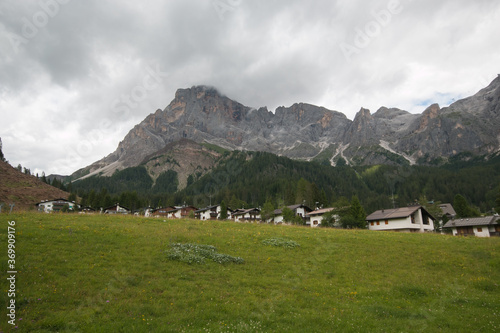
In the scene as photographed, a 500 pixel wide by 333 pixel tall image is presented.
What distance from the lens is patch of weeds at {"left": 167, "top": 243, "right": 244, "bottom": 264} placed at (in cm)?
2023

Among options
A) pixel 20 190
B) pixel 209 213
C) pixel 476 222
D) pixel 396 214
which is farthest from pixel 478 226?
pixel 20 190

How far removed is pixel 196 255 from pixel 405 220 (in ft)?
195

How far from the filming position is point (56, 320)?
11.1m

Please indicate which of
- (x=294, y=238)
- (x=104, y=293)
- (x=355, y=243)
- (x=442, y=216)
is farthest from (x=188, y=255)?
(x=442, y=216)

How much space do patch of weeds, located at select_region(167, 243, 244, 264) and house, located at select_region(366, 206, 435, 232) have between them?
185 feet

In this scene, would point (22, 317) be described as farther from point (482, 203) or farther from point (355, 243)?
point (482, 203)

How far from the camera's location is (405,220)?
212ft

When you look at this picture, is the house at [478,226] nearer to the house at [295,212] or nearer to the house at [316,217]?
the house at [316,217]

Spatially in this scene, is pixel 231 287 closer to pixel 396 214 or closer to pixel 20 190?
pixel 396 214

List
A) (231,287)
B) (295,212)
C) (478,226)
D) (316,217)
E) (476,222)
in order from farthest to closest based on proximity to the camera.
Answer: (295,212) → (316,217) → (476,222) → (478,226) → (231,287)

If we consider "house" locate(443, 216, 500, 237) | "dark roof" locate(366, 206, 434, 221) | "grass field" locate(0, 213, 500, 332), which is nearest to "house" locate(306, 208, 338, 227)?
"dark roof" locate(366, 206, 434, 221)

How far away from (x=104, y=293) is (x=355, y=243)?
997 inches

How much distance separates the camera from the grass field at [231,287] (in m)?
12.4

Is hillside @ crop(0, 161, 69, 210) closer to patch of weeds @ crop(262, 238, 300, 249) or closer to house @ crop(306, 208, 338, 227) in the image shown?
house @ crop(306, 208, 338, 227)
